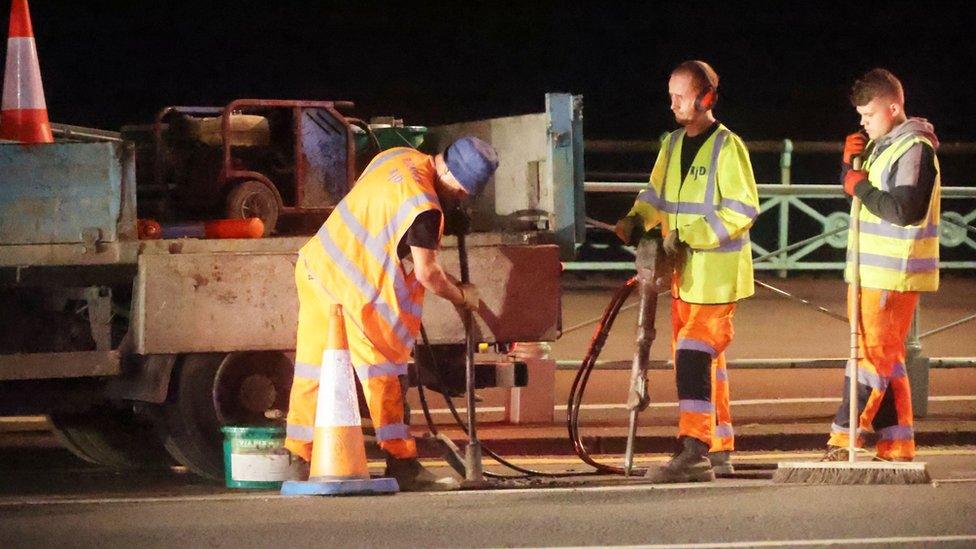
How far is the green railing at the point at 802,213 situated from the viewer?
1252 cm

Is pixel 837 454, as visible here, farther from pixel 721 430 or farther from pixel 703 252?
pixel 703 252

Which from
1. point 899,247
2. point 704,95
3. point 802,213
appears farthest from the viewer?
point 802,213

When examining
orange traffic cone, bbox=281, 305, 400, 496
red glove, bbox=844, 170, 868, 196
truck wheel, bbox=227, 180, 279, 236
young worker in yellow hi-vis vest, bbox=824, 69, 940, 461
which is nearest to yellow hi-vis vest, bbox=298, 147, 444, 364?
orange traffic cone, bbox=281, 305, 400, 496

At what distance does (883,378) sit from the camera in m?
8.93

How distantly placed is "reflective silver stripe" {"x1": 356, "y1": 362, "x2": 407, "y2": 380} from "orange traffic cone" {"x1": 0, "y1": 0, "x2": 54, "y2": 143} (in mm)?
2028

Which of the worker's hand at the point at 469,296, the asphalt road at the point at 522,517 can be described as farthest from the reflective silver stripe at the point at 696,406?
the worker's hand at the point at 469,296

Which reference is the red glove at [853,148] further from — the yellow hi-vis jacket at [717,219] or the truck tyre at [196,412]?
the truck tyre at [196,412]

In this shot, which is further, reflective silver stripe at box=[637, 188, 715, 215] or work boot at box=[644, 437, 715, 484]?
reflective silver stripe at box=[637, 188, 715, 215]

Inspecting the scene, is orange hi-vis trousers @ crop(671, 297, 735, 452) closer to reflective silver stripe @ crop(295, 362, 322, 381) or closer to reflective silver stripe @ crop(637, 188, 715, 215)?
reflective silver stripe @ crop(637, 188, 715, 215)

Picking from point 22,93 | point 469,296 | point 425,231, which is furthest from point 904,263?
point 22,93

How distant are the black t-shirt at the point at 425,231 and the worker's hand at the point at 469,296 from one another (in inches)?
12.0

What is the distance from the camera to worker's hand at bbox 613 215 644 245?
356 inches

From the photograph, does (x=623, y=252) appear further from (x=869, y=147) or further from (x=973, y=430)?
(x=869, y=147)

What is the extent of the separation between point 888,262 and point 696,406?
1132mm
